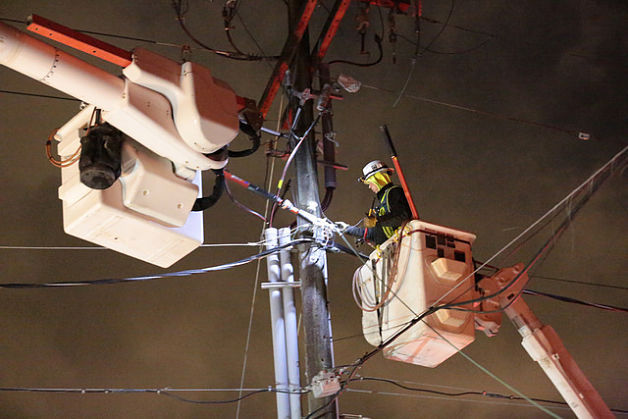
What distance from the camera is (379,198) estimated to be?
8.77 meters

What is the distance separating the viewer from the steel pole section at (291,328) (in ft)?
23.7

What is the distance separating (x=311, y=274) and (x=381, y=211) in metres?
1.82

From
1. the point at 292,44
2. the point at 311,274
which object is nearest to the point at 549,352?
the point at 311,274

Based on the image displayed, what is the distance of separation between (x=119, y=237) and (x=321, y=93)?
12.9 ft

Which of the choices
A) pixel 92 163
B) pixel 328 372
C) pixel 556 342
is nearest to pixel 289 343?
pixel 328 372

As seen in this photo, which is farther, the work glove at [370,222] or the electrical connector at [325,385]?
the work glove at [370,222]

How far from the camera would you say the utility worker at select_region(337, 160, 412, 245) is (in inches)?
314

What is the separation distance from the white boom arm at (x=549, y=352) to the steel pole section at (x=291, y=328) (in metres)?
2.20

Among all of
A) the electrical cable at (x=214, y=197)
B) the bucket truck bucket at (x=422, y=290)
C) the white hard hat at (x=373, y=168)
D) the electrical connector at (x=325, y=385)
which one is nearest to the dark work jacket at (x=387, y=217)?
the white hard hat at (x=373, y=168)

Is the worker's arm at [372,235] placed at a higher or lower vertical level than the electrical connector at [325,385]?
higher

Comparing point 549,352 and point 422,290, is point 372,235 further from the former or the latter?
point 549,352

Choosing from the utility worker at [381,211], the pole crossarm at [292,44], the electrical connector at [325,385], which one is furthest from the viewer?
the pole crossarm at [292,44]

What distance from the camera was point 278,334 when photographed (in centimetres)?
765

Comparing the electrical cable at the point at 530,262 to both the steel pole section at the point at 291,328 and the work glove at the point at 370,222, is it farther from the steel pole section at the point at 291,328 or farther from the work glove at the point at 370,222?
the work glove at the point at 370,222
